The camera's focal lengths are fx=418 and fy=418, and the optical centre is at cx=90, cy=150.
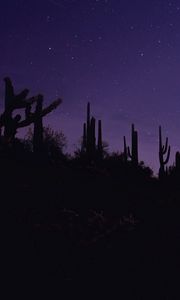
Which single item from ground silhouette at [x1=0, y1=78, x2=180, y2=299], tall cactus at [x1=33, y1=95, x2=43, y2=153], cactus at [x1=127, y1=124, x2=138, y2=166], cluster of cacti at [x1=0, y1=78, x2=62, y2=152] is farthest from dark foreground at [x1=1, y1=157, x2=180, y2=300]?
cactus at [x1=127, y1=124, x2=138, y2=166]

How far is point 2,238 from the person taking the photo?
7.85m

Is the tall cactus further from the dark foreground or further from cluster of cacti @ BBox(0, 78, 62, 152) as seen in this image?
the dark foreground

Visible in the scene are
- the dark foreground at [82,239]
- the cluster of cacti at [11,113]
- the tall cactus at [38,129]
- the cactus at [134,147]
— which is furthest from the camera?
the cactus at [134,147]

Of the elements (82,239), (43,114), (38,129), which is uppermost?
(43,114)

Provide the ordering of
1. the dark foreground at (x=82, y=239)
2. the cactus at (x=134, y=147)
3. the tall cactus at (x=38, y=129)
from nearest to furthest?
the dark foreground at (x=82, y=239) → the tall cactus at (x=38, y=129) → the cactus at (x=134, y=147)

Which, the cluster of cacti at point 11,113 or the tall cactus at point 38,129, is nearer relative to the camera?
the cluster of cacti at point 11,113

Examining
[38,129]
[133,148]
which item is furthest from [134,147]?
[38,129]

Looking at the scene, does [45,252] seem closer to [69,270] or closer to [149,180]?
[69,270]

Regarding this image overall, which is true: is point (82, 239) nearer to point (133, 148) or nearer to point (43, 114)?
point (43, 114)

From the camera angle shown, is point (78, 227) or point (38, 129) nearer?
point (78, 227)

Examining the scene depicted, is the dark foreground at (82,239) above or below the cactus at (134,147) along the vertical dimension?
below

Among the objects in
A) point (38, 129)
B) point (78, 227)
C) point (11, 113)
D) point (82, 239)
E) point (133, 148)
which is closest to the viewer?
point (82, 239)

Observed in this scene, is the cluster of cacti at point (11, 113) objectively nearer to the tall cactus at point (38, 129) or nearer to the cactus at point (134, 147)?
the tall cactus at point (38, 129)

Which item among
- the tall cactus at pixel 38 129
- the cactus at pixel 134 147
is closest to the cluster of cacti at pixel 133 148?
the cactus at pixel 134 147
